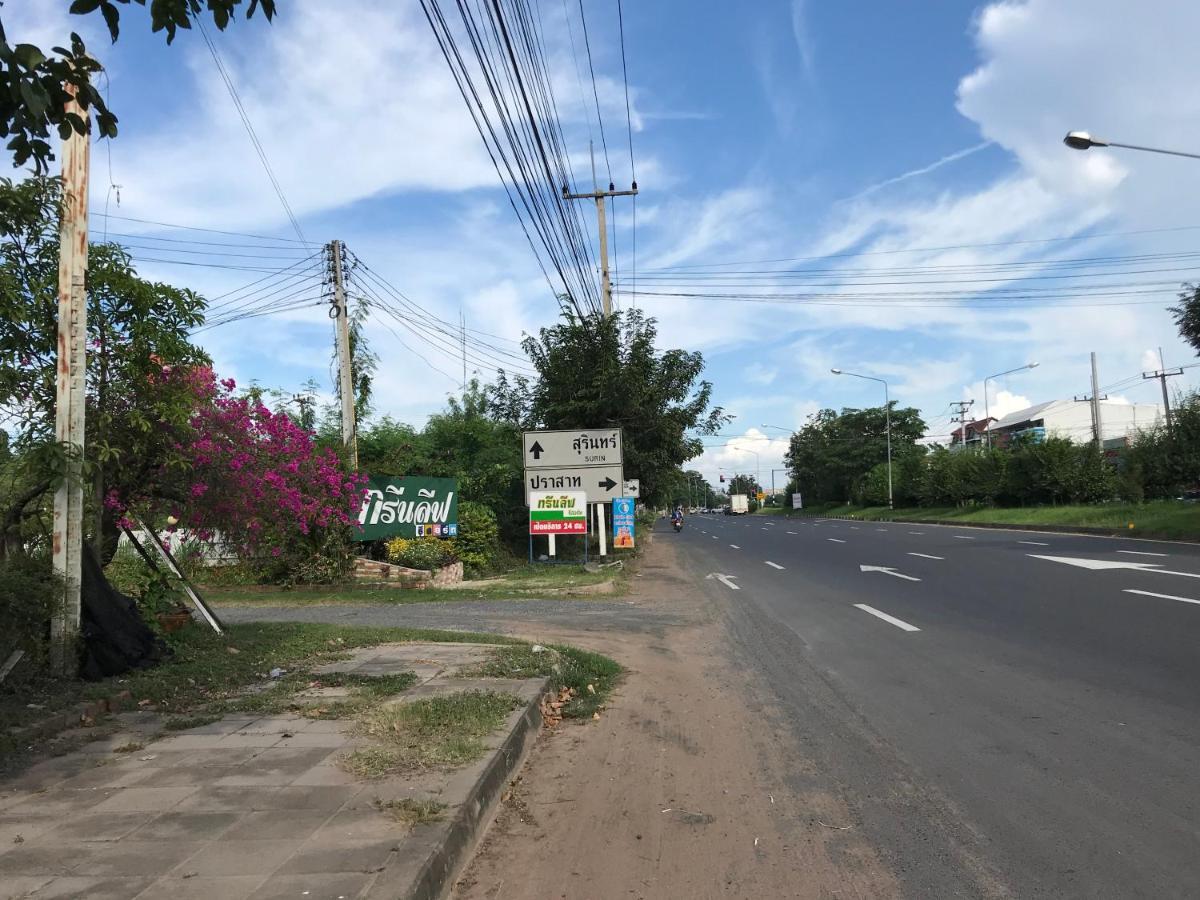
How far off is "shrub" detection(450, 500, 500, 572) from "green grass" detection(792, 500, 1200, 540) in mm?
20183

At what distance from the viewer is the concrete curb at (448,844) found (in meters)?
3.28

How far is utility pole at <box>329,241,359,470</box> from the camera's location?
18.0 m

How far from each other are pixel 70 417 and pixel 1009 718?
750 cm

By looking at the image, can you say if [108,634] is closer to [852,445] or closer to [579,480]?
[579,480]

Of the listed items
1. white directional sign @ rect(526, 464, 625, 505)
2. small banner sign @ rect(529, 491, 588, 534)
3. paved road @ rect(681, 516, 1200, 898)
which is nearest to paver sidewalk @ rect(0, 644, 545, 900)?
paved road @ rect(681, 516, 1200, 898)

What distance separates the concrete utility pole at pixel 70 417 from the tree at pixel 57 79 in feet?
11.1

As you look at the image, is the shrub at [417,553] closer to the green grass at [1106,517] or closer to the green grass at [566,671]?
the green grass at [566,671]

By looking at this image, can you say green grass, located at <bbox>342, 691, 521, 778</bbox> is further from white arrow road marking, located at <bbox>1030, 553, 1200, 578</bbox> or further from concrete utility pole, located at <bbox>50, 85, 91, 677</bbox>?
white arrow road marking, located at <bbox>1030, 553, 1200, 578</bbox>

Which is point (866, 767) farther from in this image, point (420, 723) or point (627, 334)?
point (627, 334)

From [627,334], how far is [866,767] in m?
20.7

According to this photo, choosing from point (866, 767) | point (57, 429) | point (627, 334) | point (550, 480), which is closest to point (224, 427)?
point (57, 429)

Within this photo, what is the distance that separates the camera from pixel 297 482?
492 inches

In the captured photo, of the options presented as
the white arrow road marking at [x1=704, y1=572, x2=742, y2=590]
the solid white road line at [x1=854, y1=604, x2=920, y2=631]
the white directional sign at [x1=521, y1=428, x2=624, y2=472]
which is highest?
the white directional sign at [x1=521, y1=428, x2=624, y2=472]

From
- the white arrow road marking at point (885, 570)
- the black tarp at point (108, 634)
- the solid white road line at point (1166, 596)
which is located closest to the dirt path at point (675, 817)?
the black tarp at point (108, 634)
